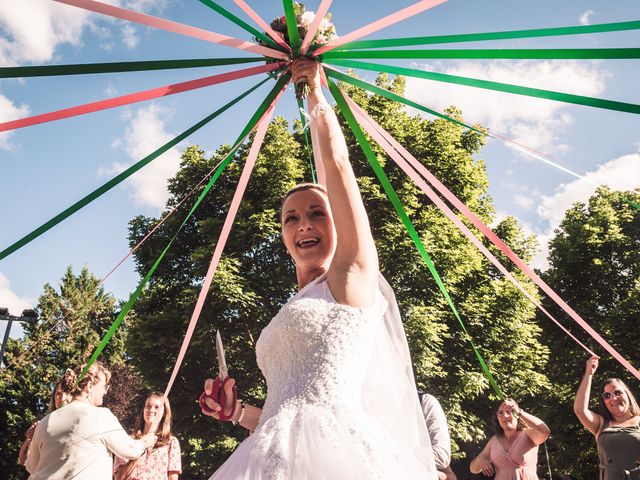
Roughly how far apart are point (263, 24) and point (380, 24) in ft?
1.85

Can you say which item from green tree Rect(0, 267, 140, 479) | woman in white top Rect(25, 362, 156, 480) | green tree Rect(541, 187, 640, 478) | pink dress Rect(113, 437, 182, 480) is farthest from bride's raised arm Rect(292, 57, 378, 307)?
green tree Rect(0, 267, 140, 479)

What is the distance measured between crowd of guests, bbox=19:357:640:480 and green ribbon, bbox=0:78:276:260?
1.56 m

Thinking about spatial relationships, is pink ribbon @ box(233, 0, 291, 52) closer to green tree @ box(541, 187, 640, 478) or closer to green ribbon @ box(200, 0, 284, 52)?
green ribbon @ box(200, 0, 284, 52)

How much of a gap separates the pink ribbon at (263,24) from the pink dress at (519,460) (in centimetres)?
465

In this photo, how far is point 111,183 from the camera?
2404mm

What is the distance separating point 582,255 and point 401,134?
8.14 metres

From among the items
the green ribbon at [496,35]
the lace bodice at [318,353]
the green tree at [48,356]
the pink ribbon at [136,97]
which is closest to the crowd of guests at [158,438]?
the pink ribbon at [136,97]

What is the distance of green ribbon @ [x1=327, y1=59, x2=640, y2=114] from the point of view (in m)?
1.91

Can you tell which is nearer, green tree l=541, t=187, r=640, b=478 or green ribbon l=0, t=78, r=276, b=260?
green ribbon l=0, t=78, r=276, b=260

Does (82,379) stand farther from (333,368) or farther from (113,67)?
(333,368)

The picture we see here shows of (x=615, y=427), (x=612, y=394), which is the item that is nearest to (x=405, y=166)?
(x=612, y=394)

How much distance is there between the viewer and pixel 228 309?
12516 mm

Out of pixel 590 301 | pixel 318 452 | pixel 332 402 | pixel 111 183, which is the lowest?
pixel 318 452

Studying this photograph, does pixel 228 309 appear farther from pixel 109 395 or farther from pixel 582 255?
pixel 109 395
